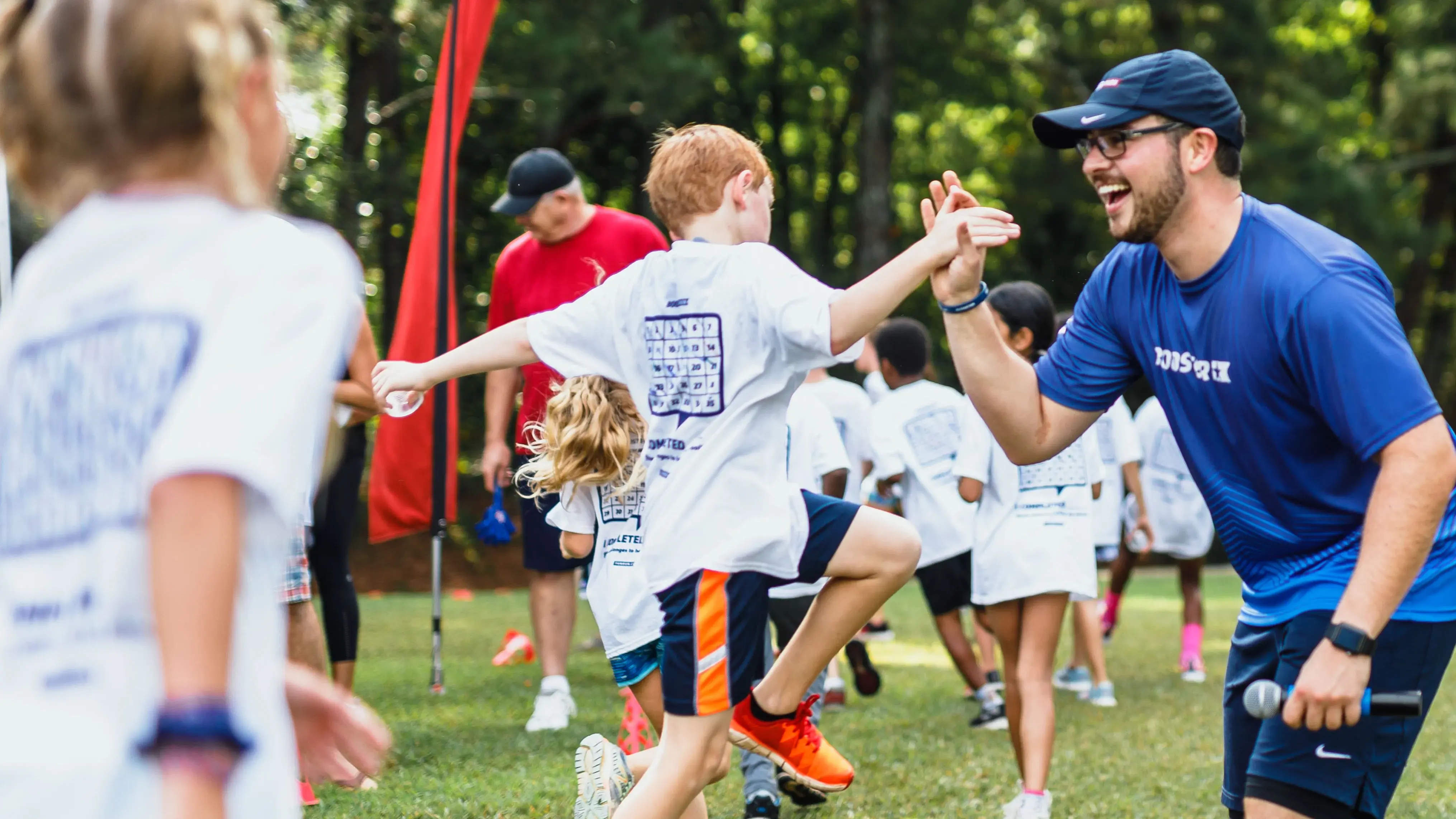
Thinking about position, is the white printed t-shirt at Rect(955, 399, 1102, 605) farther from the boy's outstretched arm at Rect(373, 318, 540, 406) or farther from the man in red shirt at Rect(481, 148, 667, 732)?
the boy's outstretched arm at Rect(373, 318, 540, 406)

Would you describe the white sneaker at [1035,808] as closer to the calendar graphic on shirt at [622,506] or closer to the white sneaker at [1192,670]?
the calendar graphic on shirt at [622,506]

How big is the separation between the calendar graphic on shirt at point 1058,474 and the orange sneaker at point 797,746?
2.21 m

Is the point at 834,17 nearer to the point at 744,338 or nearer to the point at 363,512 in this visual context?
the point at 363,512

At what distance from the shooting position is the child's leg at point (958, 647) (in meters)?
7.71

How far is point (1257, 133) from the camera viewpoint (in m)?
24.1

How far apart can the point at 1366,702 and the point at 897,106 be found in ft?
84.5

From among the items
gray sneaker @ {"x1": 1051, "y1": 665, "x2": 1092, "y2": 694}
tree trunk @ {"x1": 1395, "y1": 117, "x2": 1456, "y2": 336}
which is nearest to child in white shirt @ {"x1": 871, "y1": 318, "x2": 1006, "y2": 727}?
gray sneaker @ {"x1": 1051, "y1": 665, "x2": 1092, "y2": 694}

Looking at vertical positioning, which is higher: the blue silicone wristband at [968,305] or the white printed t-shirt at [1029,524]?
the blue silicone wristband at [968,305]

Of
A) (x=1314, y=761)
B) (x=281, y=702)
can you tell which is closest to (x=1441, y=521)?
(x=1314, y=761)

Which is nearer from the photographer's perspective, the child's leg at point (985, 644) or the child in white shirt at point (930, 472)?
the child in white shirt at point (930, 472)

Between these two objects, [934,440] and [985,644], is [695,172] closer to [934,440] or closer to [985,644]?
[934,440]

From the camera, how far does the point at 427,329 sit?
743cm

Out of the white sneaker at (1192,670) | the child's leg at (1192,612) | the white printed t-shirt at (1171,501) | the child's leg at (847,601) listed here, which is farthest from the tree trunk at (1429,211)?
the child's leg at (847,601)

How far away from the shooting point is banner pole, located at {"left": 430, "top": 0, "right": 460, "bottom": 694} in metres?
7.45
